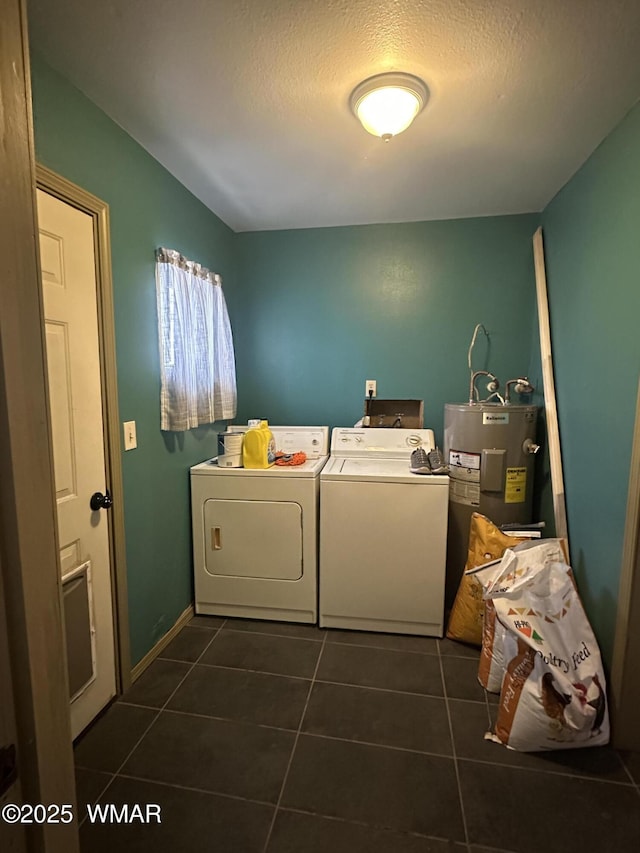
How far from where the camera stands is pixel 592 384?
6.09 feet

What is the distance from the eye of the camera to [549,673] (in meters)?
1.48

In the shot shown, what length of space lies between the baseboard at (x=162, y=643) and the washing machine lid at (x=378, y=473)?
3.75 feet

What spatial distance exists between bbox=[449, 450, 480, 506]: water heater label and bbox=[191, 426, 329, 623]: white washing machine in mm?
785

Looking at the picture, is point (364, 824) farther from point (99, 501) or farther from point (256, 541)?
point (99, 501)

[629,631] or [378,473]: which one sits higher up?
[378,473]

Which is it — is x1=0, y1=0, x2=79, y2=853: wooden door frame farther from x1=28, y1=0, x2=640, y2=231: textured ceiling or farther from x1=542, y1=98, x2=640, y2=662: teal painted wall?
x1=542, y1=98, x2=640, y2=662: teal painted wall

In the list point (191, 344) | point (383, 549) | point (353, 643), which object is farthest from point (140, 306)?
point (353, 643)

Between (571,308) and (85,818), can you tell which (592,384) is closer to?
(571,308)

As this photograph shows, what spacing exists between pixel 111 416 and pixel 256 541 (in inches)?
43.1

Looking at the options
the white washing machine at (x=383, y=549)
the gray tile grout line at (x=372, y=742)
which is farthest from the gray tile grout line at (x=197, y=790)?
the white washing machine at (x=383, y=549)

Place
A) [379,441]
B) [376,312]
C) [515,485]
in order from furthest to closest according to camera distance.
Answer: [376,312] < [379,441] < [515,485]

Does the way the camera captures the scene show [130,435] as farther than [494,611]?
Yes

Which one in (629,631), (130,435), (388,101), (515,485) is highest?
(388,101)

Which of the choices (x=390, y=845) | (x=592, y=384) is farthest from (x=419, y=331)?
(x=390, y=845)
